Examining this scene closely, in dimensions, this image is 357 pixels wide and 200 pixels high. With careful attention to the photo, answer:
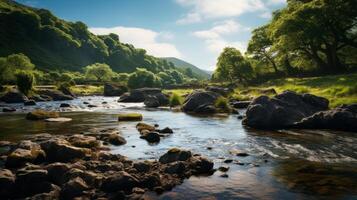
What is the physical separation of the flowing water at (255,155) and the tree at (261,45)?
6437 centimetres

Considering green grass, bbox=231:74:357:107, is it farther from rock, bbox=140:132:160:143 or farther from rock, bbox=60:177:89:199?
rock, bbox=60:177:89:199

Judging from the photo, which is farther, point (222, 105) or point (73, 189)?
point (222, 105)

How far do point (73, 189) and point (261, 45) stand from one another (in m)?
92.7

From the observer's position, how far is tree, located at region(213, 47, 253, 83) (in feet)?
325

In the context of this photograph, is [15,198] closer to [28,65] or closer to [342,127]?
[342,127]

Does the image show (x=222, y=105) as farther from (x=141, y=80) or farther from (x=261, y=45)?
(x=141, y=80)

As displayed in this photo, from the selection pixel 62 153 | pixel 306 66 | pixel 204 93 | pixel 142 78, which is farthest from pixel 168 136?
pixel 142 78

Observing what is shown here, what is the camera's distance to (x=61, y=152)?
21.5 metres

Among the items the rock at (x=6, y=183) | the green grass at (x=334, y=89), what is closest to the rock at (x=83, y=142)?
the rock at (x=6, y=183)

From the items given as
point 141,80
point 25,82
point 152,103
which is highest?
point 141,80

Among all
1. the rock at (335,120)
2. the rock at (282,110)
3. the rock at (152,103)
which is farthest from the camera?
the rock at (152,103)

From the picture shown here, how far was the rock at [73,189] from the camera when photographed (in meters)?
15.5

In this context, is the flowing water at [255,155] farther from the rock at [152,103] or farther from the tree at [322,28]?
the tree at [322,28]

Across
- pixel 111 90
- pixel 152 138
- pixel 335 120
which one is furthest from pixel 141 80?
pixel 152 138
